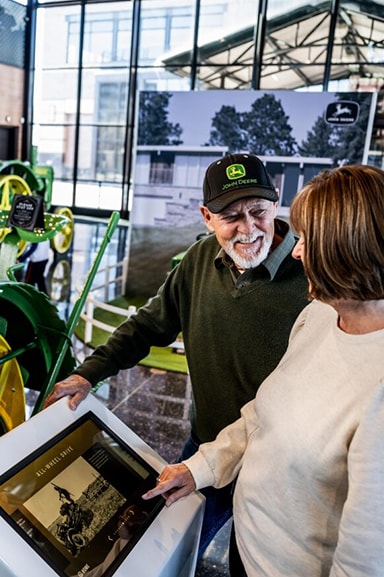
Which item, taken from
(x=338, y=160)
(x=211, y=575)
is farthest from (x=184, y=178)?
(x=211, y=575)

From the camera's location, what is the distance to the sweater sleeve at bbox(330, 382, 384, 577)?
751 millimetres

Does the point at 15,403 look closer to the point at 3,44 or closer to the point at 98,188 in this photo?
the point at 98,188

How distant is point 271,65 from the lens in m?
11.4

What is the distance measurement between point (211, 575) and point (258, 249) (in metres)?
1.43

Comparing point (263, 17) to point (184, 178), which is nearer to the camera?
point (184, 178)

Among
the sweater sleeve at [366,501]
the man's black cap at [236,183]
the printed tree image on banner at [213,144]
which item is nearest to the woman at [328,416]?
the sweater sleeve at [366,501]

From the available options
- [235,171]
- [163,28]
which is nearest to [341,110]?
[235,171]

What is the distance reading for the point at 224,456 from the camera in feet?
3.84

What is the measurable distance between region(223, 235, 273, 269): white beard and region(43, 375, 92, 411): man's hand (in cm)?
53

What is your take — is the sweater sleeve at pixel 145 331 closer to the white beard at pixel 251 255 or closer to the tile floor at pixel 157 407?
the white beard at pixel 251 255

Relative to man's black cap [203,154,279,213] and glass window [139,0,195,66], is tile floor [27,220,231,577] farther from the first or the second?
glass window [139,0,195,66]

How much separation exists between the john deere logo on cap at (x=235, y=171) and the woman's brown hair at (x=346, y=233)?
612 millimetres

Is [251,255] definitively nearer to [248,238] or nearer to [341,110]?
[248,238]

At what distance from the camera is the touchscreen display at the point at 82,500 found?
0.89 metres
